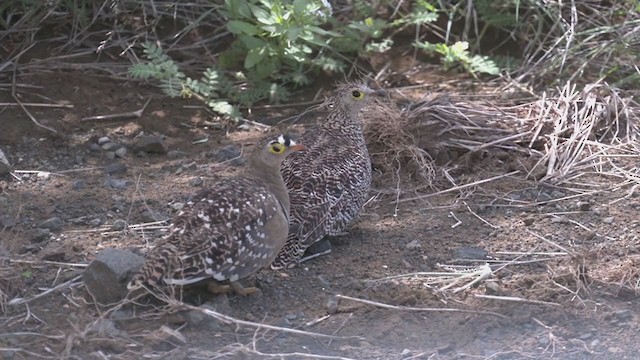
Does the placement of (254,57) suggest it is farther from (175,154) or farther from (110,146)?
(110,146)

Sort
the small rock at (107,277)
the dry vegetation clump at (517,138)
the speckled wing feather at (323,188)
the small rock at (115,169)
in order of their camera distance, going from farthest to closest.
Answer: the small rock at (115,169)
the dry vegetation clump at (517,138)
the speckled wing feather at (323,188)
the small rock at (107,277)

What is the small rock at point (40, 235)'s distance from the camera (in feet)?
21.1

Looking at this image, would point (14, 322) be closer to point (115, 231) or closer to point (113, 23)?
point (115, 231)

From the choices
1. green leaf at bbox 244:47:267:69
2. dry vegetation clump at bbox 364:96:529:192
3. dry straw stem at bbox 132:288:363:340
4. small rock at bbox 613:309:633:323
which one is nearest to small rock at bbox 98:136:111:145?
green leaf at bbox 244:47:267:69

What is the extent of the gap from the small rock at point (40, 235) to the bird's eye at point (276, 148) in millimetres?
1470

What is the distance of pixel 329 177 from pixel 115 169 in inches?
69.5

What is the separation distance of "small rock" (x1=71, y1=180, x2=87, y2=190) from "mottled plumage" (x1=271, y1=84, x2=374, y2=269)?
4.86 ft

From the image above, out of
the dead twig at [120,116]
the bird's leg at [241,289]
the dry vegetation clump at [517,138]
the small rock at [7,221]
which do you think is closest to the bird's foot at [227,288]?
the bird's leg at [241,289]

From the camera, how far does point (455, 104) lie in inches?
307

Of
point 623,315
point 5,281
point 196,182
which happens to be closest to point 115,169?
point 196,182

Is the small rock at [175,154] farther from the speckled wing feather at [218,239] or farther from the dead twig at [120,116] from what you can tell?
the speckled wing feather at [218,239]

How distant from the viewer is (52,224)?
6625mm

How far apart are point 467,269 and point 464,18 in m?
3.63

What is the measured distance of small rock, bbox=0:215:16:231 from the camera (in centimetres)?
656
